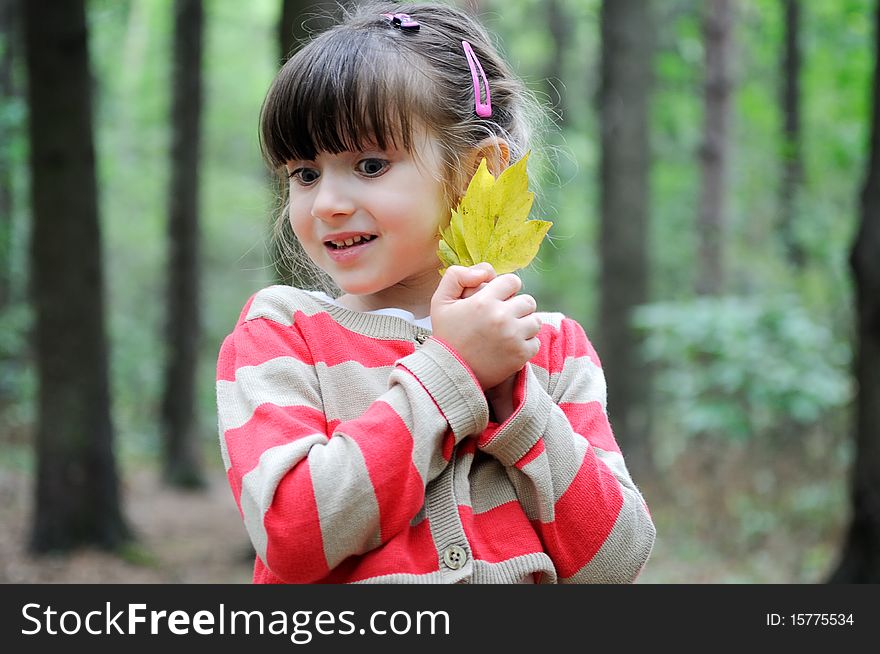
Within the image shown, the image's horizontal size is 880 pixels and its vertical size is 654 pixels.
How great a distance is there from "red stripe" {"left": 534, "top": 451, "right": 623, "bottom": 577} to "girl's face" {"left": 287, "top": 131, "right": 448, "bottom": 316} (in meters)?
0.55

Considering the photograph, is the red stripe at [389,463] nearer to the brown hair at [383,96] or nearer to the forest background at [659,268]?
the brown hair at [383,96]

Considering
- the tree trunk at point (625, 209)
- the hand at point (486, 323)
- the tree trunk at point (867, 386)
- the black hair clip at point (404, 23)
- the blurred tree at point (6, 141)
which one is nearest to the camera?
the hand at point (486, 323)

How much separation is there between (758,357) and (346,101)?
22.6 feet

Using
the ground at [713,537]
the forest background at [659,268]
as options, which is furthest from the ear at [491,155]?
the ground at [713,537]

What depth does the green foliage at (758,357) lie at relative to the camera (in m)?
7.86

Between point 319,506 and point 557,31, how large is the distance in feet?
61.5

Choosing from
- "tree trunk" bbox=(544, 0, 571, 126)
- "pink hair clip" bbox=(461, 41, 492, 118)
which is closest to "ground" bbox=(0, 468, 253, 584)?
"pink hair clip" bbox=(461, 41, 492, 118)

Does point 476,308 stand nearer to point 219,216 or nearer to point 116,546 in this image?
point 116,546

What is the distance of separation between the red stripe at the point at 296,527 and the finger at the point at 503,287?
461 millimetres

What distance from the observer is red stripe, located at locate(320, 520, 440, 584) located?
172 centimetres

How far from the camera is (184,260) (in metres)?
14.1

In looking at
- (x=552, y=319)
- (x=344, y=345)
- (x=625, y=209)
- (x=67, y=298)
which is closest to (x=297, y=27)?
(x=552, y=319)

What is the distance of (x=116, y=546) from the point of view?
28.1ft

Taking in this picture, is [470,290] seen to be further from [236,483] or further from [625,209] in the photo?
[625,209]
